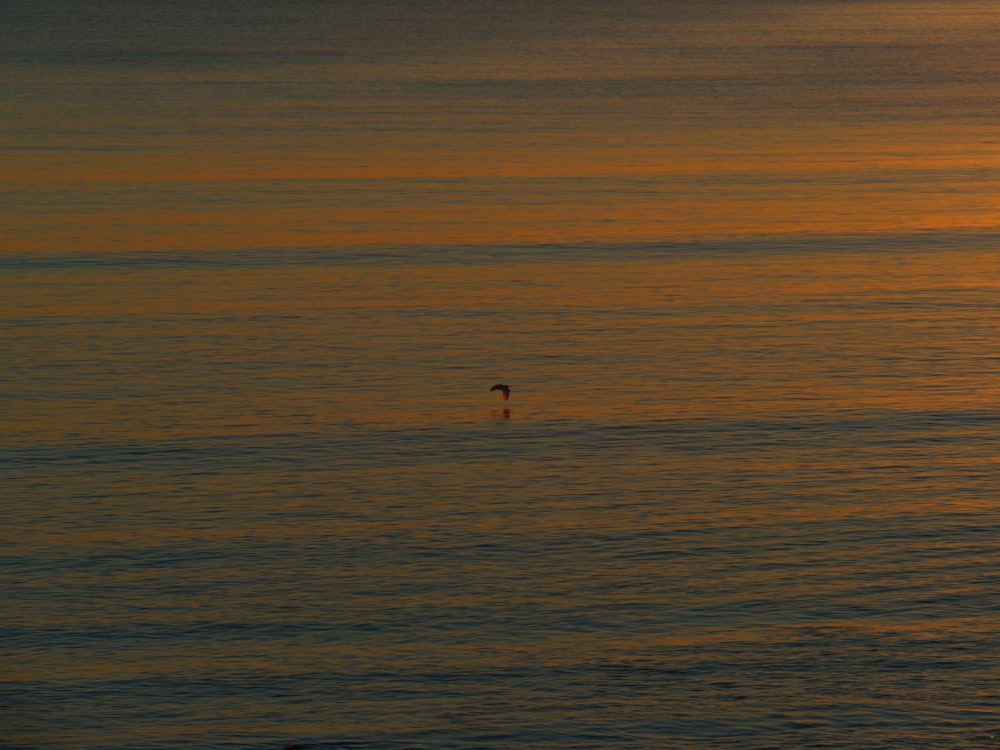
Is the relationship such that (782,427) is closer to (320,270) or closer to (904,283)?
(904,283)

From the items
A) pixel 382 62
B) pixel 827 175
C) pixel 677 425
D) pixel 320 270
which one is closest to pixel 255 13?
pixel 382 62

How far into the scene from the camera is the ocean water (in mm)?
20422

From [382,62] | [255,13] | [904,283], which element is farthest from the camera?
[255,13]

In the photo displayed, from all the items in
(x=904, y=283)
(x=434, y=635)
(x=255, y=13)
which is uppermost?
(x=255, y=13)

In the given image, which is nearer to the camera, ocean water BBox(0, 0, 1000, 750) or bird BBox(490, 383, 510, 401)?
ocean water BBox(0, 0, 1000, 750)

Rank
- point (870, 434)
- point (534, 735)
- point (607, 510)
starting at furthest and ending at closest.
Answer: point (870, 434) < point (607, 510) < point (534, 735)

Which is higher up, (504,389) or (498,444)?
(504,389)

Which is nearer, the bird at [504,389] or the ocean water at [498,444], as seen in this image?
the ocean water at [498,444]

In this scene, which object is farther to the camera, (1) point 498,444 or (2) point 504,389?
(2) point 504,389

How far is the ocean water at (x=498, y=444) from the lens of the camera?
20422mm

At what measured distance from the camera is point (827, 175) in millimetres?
54812

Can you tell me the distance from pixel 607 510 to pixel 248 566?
15.9ft

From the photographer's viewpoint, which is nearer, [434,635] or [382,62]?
[434,635]

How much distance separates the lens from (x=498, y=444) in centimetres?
2892
